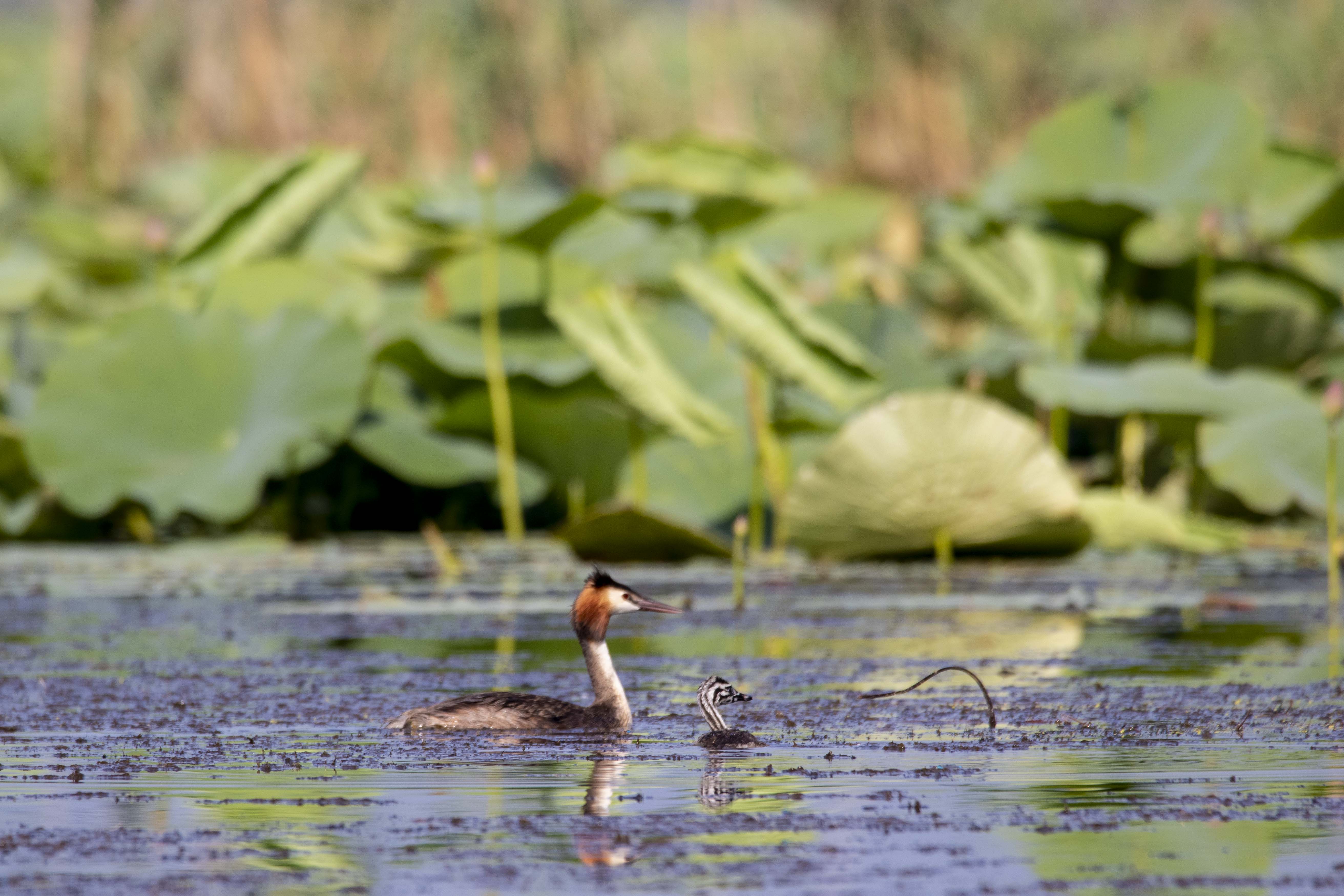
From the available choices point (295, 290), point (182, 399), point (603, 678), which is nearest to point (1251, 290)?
point (295, 290)

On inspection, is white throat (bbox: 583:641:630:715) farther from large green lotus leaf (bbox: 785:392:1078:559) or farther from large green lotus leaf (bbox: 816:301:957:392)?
large green lotus leaf (bbox: 816:301:957:392)

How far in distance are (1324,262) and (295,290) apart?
5.59 m

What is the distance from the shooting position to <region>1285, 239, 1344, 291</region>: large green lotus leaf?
473 inches

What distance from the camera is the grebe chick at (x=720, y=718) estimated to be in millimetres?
4805

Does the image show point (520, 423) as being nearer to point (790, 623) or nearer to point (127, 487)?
point (127, 487)

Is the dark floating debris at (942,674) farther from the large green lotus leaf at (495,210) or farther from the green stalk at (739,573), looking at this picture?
the large green lotus leaf at (495,210)

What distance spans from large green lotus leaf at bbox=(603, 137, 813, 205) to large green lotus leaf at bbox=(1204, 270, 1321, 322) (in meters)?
3.08

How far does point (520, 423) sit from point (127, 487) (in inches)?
77.0

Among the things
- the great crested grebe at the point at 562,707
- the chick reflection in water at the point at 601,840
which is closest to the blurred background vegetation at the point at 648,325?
the great crested grebe at the point at 562,707

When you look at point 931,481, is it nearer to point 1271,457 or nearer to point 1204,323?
point 1271,457

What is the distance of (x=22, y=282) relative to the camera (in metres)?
12.6

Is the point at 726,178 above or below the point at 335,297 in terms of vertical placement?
above

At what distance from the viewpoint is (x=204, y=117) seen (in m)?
16.7

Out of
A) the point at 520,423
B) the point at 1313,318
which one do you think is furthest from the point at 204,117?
the point at 1313,318
